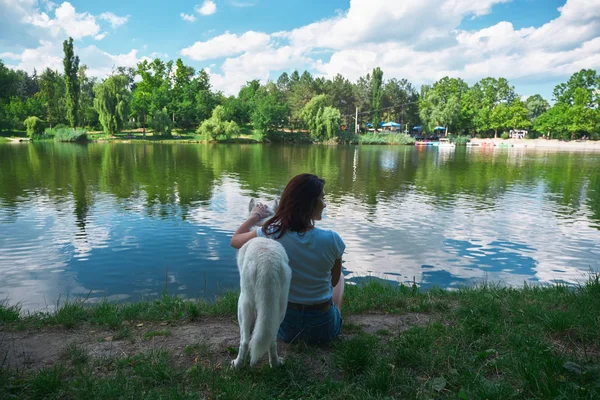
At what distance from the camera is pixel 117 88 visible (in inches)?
2216

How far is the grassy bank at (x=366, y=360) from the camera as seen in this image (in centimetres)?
268

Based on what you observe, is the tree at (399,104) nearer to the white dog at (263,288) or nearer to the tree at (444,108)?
the tree at (444,108)

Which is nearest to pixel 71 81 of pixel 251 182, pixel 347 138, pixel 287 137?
pixel 287 137

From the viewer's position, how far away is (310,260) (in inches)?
125

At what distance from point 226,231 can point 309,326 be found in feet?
26.8

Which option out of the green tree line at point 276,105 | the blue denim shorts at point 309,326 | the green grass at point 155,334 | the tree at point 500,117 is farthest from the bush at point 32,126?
the tree at point 500,117

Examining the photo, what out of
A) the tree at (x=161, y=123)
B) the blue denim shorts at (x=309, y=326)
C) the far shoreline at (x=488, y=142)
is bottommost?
the blue denim shorts at (x=309, y=326)

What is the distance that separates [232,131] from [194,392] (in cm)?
6176

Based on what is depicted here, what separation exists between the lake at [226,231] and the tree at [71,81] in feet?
139

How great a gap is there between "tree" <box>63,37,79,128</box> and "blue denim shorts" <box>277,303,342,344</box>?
6594 centimetres

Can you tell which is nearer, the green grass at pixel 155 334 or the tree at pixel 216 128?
the green grass at pixel 155 334

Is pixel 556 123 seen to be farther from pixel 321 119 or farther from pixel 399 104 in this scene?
pixel 321 119

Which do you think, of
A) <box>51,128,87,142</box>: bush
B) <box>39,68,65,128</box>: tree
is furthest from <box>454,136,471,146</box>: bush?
<box>39,68,65,128</box>: tree

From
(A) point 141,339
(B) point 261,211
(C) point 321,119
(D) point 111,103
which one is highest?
(D) point 111,103
